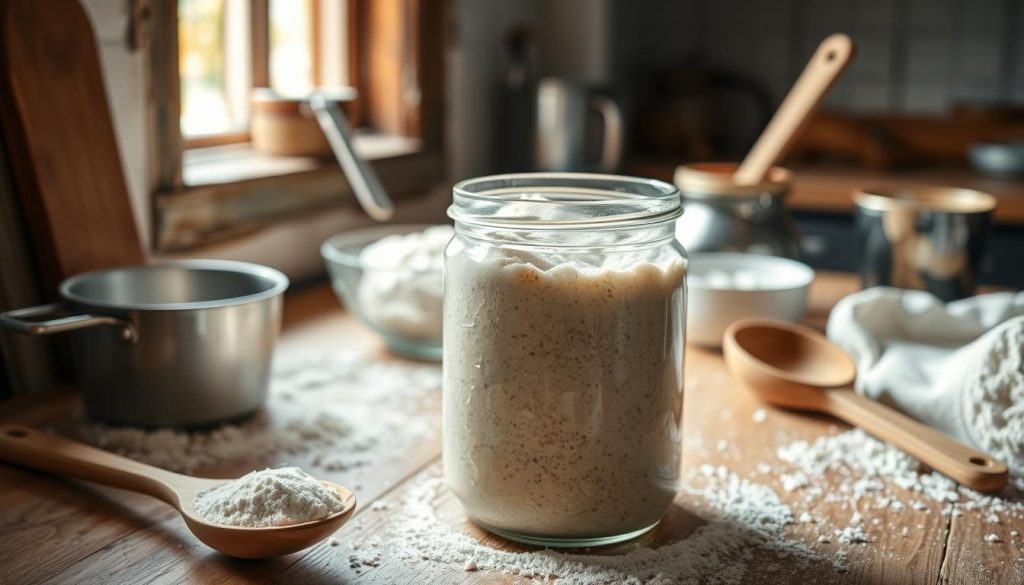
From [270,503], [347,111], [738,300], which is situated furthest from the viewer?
[347,111]

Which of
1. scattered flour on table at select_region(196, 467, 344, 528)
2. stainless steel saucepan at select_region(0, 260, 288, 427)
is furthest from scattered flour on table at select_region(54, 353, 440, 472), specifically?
scattered flour on table at select_region(196, 467, 344, 528)

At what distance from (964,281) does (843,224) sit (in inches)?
30.5

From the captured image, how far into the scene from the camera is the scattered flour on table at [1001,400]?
815 mm

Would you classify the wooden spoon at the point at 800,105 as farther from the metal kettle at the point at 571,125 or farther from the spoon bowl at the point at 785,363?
the metal kettle at the point at 571,125

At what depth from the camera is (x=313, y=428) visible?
873 mm

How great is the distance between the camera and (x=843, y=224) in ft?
6.41

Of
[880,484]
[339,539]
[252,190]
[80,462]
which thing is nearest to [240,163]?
[252,190]

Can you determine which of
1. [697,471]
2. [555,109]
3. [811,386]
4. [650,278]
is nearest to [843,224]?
[555,109]

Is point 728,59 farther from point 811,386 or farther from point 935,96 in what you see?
point 811,386

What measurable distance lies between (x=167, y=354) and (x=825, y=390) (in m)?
0.56

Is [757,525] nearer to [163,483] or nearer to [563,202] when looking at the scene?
[563,202]

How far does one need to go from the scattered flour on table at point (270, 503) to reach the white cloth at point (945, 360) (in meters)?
0.52

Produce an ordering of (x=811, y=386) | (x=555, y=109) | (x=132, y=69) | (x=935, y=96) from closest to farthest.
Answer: (x=811, y=386), (x=132, y=69), (x=555, y=109), (x=935, y=96)

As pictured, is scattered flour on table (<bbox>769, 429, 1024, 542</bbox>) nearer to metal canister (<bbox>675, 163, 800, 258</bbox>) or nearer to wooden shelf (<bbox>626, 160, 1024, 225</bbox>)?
metal canister (<bbox>675, 163, 800, 258</bbox>)
